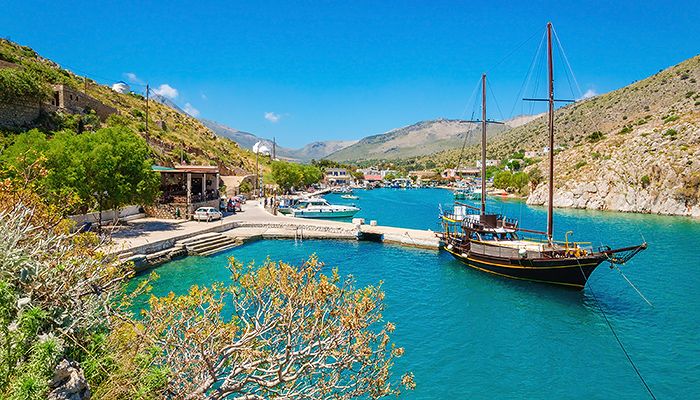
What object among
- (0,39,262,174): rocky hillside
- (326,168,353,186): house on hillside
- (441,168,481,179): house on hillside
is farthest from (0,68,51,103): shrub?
(441,168,481,179): house on hillside

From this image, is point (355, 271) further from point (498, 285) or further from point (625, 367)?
point (625, 367)

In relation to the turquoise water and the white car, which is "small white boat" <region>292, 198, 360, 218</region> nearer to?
the white car

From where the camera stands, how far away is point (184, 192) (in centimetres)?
4019

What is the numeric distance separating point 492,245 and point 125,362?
74.1 ft

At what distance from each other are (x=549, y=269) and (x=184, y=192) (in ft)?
106

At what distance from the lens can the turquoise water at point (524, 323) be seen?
1316 cm

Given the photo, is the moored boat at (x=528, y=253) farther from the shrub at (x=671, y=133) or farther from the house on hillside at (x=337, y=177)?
the house on hillside at (x=337, y=177)

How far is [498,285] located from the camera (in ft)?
77.9

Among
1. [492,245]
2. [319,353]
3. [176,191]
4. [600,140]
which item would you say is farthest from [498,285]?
[600,140]

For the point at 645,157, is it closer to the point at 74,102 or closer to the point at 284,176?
the point at 284,176

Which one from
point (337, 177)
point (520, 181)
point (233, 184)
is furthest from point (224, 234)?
point (337, 177)

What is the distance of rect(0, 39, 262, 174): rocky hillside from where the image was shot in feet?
173

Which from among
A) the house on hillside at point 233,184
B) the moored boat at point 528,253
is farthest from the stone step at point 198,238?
the house on hillside at point 233,184

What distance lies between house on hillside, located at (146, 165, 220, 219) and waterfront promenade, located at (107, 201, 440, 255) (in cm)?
156
